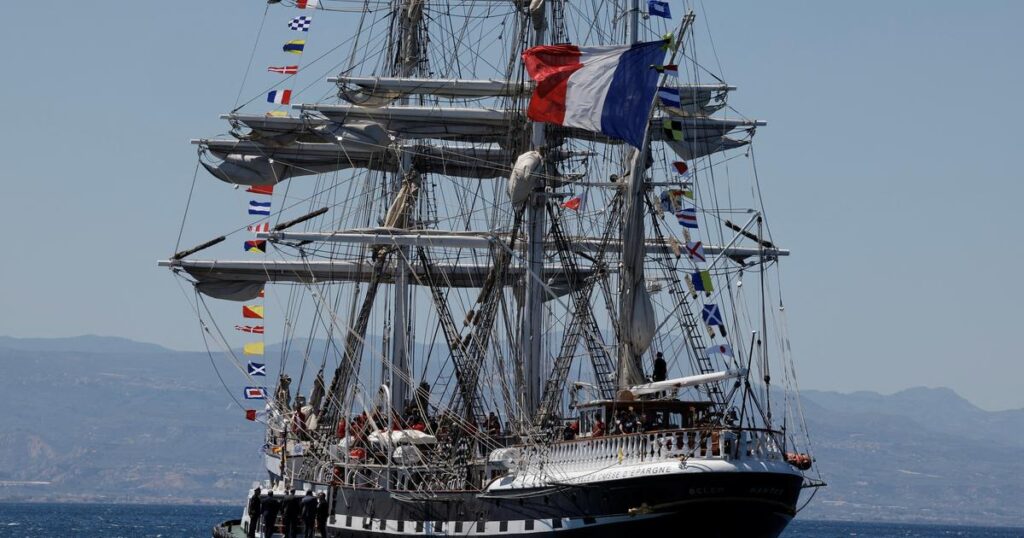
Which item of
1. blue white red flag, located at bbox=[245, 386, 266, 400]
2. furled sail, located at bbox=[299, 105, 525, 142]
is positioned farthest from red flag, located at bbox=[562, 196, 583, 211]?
blue white red flag, located at bbox=[245, 386, 266, 400]

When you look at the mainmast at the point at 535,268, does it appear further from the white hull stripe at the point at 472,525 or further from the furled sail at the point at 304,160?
the furled sail at the point at 304,160

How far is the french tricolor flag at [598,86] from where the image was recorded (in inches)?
1869

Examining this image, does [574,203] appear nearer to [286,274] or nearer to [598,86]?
[598,86]

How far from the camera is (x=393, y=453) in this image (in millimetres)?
53719

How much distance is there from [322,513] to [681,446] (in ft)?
52.3

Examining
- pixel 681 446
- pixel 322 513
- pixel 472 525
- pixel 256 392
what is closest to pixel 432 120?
pixel 256 392

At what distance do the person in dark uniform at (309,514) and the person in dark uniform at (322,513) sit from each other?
1.73 ft

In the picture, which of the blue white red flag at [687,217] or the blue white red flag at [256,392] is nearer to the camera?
the blue white red flag at [687,217]

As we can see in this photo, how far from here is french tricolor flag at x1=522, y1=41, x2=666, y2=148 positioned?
47.5 meters

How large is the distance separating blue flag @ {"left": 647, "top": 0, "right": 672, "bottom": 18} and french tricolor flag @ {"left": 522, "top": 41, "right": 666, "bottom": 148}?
2.01m

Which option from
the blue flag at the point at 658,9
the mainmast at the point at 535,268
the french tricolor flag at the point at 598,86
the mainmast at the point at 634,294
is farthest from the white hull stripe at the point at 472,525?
the blue flag at the point at 658,9

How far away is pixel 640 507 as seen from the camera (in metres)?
42.5

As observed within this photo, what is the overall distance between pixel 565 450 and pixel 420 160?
84.1 ft

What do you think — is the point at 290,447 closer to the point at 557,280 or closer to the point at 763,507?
the point at 557,280
